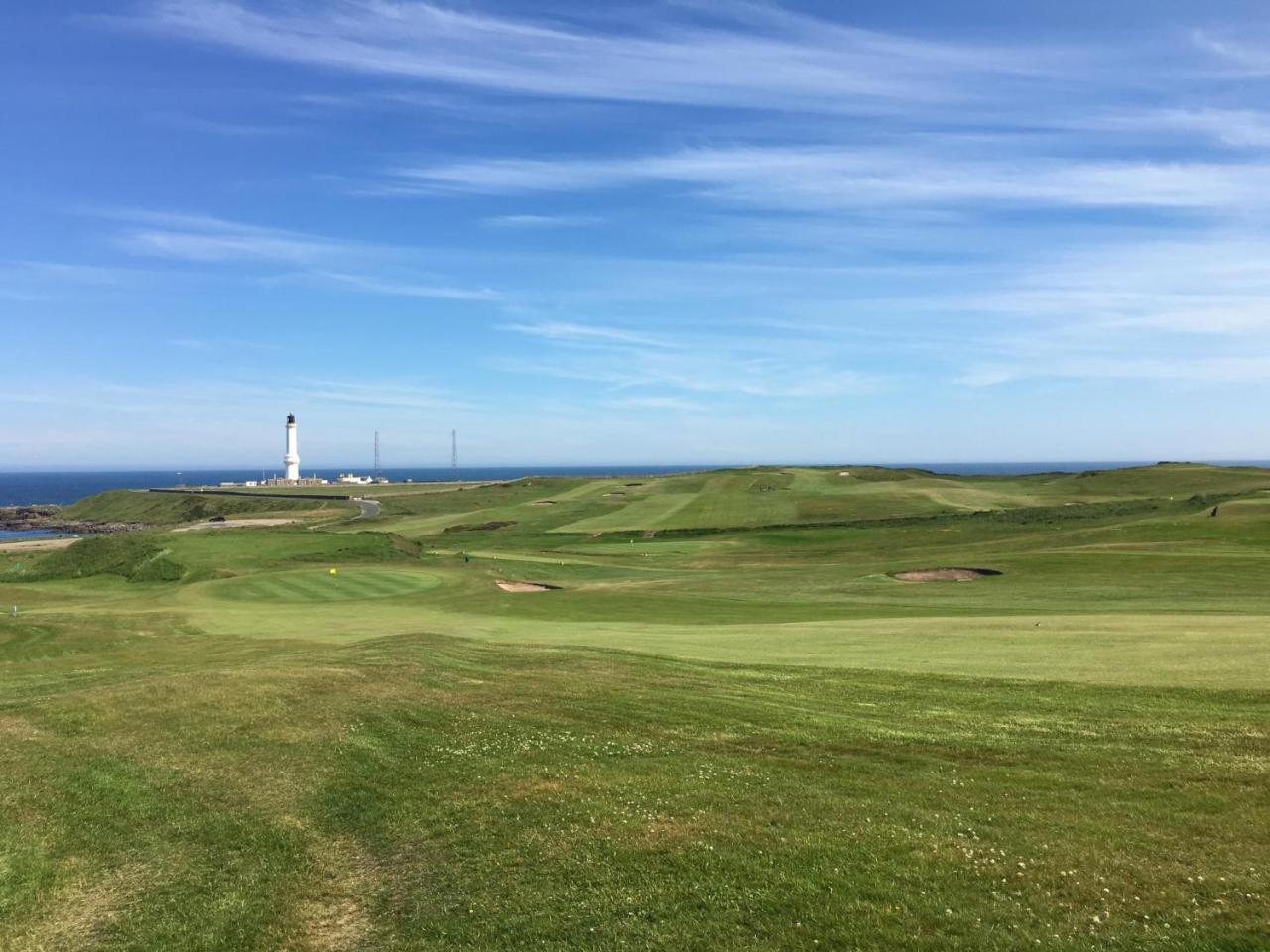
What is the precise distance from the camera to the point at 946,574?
173ft

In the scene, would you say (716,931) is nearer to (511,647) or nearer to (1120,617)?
(511,647)

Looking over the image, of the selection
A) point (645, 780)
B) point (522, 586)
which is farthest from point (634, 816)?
point (522, 586)

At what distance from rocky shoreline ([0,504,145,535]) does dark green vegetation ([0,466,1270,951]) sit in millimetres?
118687

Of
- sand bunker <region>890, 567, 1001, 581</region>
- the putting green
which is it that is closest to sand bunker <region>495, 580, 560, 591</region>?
the putting green

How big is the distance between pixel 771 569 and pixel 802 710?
42902 millimetres

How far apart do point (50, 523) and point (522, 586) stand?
13931 cm

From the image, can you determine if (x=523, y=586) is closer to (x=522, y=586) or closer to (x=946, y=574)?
(x=522, y=586)

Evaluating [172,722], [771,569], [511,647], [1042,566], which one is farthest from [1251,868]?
[771,569]

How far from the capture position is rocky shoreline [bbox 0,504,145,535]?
138m

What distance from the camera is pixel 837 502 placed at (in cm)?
10588

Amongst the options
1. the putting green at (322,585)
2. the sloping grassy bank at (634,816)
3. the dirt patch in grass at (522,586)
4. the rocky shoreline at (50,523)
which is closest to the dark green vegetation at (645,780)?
the sloping grassy bank at (634,816)

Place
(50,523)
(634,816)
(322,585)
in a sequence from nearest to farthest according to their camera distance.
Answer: (634,816) → (322,585) → (50,523)

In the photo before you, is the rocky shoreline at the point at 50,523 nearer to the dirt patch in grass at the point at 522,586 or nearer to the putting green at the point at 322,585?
the putting green at the point at 322,585

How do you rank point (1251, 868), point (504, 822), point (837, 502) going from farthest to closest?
point (837, 502) < point (504, 822) < point (1251, 868)
